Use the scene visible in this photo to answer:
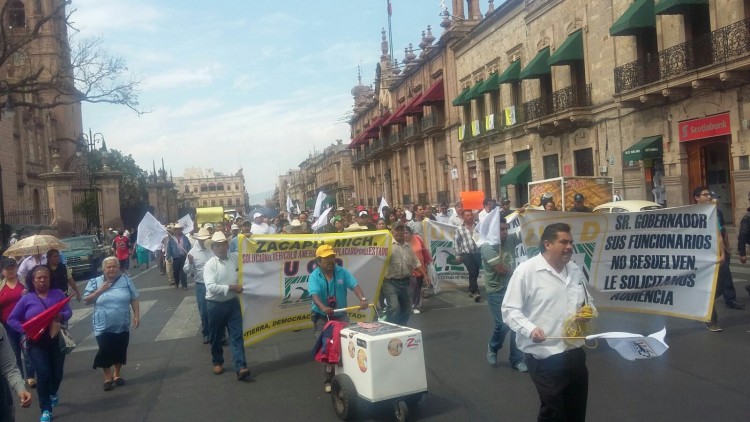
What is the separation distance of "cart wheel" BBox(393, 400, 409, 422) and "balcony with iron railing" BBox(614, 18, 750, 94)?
15.7m

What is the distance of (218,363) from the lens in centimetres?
835

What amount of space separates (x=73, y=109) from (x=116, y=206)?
20.9 metres

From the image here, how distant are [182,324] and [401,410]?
7.08 m

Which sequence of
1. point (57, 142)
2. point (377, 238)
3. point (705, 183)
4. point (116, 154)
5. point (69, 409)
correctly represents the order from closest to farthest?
point (69, 409) → point (377, 238) → point (705, 183) → point (57, 142) → point (116, 154)

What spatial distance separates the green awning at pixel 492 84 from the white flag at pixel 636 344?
29.4 m

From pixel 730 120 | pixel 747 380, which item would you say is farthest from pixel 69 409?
pixel 730 120

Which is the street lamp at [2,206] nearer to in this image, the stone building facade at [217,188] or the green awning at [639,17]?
the green awning at [639,17]

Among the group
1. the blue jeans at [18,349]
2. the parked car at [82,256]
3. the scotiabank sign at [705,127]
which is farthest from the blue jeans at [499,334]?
the parked car at [82,256]

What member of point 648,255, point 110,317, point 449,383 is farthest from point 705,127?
point 110,317

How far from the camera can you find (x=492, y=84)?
1304 inches

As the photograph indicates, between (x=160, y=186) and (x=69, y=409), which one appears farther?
(x=160, y=186)

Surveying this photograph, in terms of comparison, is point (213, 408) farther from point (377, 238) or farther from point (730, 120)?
point (730, 120)

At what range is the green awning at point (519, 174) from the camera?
102 ft

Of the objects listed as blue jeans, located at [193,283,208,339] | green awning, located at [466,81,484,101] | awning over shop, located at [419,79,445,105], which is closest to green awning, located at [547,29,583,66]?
green awning, located at [466,81,484,101]
